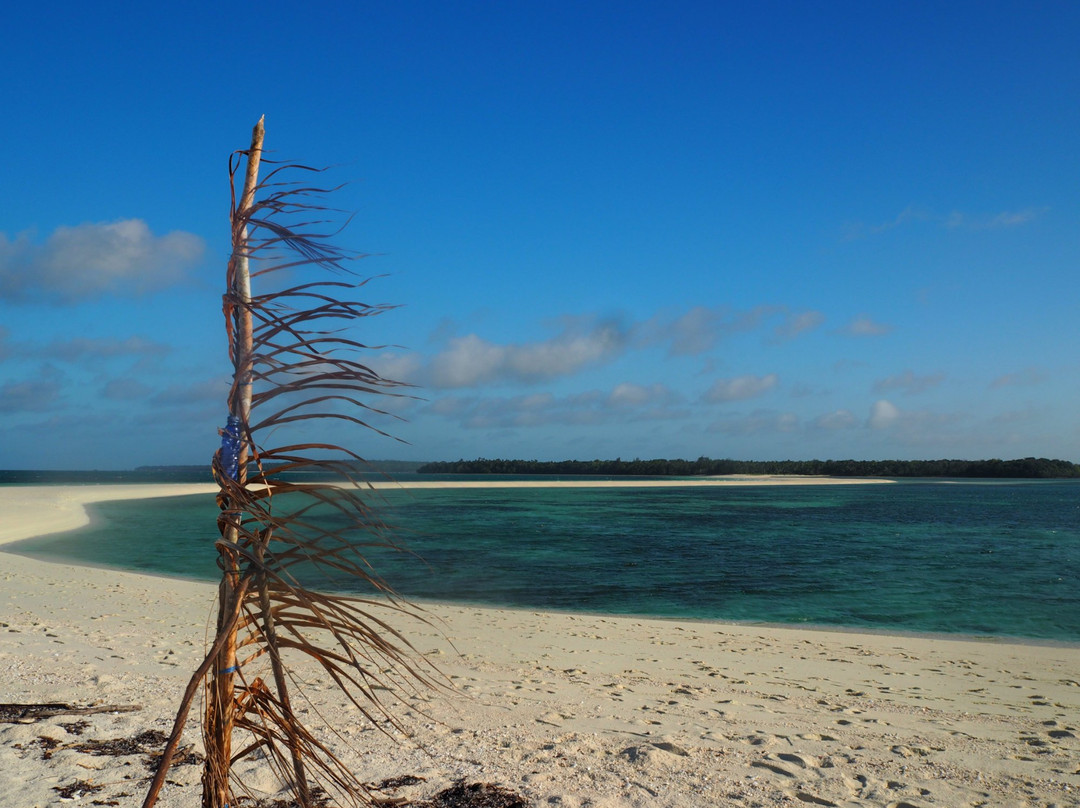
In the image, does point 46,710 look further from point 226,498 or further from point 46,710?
point 226,498

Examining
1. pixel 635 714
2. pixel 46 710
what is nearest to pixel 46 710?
pixel 46 710

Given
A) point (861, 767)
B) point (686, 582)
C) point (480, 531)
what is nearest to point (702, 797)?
point (861, 767)

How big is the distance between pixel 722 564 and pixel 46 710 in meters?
18.8

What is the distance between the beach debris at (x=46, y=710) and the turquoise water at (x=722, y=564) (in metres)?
2.46

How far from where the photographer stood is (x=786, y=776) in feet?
15.3

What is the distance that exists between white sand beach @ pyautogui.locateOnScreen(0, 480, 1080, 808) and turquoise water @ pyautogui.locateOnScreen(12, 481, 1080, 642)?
204cm

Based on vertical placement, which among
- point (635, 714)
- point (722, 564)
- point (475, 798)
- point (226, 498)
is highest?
point (226, 498)

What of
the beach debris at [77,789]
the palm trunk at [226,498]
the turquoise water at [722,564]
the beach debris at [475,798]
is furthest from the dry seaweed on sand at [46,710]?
the palm trunk at [226,498]

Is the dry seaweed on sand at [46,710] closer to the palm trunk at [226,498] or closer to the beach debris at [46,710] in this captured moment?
the beach debris at [46,710]

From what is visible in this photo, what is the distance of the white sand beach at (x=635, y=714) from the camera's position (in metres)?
4.39

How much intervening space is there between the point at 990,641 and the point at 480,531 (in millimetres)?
20530

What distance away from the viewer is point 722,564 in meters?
21.5

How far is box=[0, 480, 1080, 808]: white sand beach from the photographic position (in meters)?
4.39

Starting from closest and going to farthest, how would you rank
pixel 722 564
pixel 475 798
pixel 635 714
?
pixel 475 798 < pixel 635 714 < pixel 722 564
